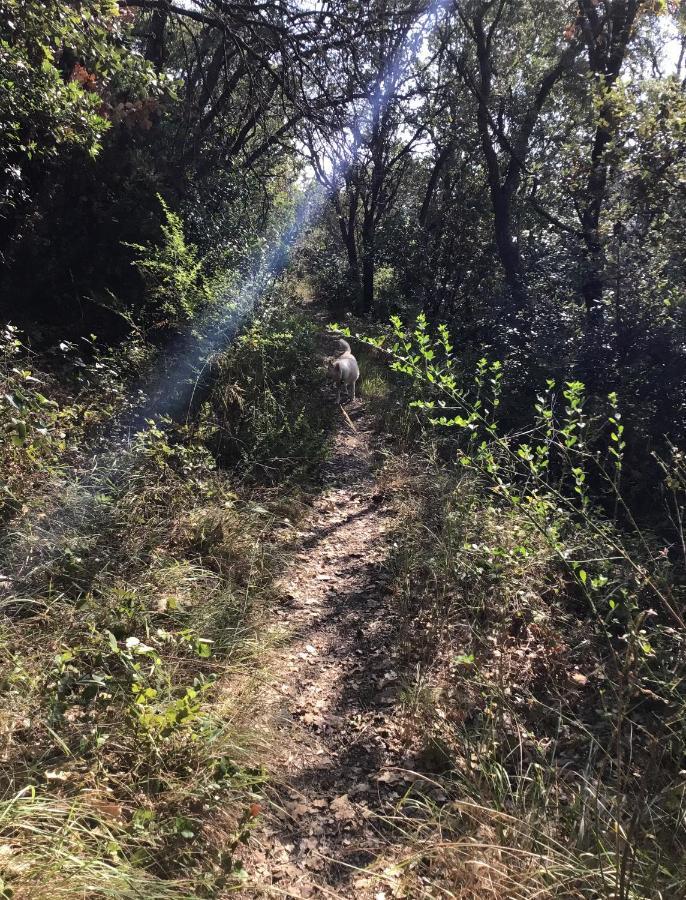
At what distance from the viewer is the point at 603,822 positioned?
2.06 m

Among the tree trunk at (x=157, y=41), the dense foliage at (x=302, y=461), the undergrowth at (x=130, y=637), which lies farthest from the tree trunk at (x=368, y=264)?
the undergrowth at (x=130, y=637)

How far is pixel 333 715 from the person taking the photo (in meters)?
3.02

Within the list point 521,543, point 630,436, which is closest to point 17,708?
point 521,543

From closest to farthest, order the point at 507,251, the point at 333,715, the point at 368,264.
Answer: the point at 333,715 → the point at 507,251 → the point at 368,264

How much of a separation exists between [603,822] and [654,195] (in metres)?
6.20

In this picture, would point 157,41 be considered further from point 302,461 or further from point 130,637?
point 130,637

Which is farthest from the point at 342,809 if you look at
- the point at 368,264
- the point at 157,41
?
the point at 368,264

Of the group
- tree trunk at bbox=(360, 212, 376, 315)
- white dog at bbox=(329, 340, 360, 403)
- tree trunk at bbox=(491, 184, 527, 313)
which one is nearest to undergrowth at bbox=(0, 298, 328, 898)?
white dog at bbox=(329, 340, 360, 403)

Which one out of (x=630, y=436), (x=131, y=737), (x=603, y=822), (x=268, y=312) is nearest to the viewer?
(x=603, y=822)

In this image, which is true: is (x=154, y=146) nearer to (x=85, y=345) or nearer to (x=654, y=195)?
(x=85, y=345)

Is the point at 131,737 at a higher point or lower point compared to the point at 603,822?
lower

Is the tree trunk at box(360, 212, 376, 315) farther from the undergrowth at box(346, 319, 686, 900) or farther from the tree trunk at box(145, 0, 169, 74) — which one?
the undergrowth at box(346, 319, 686, 900)

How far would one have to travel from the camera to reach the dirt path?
7.33ft

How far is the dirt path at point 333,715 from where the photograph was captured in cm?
223
